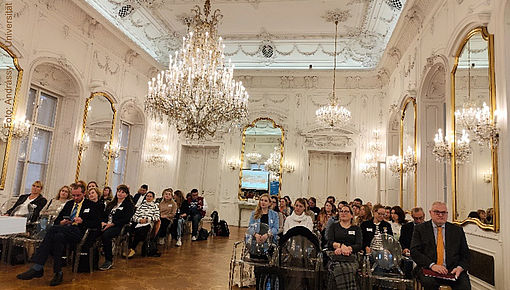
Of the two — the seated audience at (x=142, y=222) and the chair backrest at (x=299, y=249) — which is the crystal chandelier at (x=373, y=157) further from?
the chair backrest at (x=299, y=249)

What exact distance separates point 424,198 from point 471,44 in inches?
114

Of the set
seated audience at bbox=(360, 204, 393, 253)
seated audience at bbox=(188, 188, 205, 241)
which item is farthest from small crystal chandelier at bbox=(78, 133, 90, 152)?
seated audience at bbox=(360, 204, 393, 253)

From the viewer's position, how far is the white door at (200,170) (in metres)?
12.6

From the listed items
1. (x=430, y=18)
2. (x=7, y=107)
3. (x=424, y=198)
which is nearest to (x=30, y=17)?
(x=7, y=107)

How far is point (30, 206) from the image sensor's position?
5.62 metres

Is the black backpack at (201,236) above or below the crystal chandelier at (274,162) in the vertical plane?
below

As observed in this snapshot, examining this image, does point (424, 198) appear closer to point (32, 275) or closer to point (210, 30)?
point (210, 30)

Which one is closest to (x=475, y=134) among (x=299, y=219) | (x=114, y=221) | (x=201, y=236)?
(x=299, y=219)

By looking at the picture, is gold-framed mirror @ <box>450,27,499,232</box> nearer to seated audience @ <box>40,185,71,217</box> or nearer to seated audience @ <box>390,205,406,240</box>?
seated audience @ <box>390,205,406,240</box>

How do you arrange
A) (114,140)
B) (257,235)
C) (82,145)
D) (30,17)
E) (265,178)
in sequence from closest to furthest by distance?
1. (257,235)
2. (30,17)
3. (82,145)
4. (114,140)
5. (265,178)

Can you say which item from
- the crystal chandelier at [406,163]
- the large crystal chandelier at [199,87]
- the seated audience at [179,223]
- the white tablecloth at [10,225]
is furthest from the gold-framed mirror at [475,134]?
the seated audience at [179,223]

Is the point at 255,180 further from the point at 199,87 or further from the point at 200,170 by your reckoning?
the point at 199,87

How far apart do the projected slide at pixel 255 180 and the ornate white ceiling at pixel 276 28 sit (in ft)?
11.6

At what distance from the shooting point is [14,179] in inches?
282
